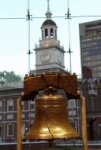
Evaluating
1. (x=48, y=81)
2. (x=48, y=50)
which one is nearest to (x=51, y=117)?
(x=48, y=81)

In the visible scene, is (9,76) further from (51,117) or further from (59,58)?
(51,117)

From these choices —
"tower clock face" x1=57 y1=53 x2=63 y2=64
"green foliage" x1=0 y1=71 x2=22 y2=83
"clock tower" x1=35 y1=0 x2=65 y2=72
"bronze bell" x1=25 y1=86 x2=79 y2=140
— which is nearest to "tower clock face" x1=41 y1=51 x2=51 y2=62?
"clock tower" x1=35 y1=0 x2=65 y2=72

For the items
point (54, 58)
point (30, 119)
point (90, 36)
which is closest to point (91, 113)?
point (30, 119)

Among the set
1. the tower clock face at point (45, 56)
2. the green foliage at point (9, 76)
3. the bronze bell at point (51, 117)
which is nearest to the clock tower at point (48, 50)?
the tower clock face at point (45, 56)

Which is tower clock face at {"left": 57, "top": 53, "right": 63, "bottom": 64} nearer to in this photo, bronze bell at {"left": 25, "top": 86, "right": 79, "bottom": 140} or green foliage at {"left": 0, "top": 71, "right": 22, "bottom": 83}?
→ green foliage at {"left": 0, "top": 71, "right": 22, "bottom": 83}

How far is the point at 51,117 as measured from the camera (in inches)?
180

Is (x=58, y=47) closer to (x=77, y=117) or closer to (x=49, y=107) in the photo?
(x=77, y=117)

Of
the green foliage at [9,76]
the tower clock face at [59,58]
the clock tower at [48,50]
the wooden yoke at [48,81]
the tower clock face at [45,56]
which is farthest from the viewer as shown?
the green foliage at [9,76]

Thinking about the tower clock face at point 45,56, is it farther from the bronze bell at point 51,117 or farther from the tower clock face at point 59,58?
the bronze bell at point 51,117

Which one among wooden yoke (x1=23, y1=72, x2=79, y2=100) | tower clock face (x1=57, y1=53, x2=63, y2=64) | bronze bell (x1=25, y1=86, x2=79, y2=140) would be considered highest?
tower clock face (x1=57, y1=53, x2=63, y2=64)

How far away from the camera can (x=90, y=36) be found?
72500 mm

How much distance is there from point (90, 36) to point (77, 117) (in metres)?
32.4

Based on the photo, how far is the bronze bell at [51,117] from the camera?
447 centimetres

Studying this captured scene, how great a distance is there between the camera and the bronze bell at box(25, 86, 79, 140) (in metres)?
4.47
